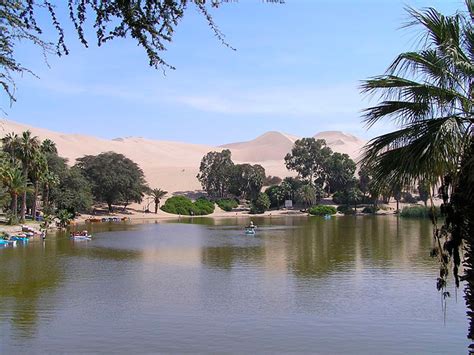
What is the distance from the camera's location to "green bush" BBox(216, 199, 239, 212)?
10562 cm

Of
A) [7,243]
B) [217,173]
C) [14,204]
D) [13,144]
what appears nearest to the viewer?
[7,243]

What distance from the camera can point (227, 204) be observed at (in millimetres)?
105938

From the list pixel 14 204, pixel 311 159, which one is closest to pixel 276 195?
pixel 311 159

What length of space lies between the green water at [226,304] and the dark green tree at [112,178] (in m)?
49.5

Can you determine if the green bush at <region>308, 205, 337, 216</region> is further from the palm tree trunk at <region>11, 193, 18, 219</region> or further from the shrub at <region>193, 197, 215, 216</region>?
the palm tree trunk at <region>11, 193, 18, 219</region>

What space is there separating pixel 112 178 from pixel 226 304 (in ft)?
223

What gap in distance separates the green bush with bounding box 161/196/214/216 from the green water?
6383 centimetres

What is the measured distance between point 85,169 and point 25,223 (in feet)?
108

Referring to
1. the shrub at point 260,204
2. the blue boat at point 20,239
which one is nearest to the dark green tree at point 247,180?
the shrub at point 260,204

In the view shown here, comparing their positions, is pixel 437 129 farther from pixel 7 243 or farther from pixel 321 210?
pixel 321 210

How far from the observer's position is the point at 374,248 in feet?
127

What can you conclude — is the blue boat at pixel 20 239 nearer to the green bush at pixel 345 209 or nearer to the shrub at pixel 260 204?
the shrub at pixel 260 204

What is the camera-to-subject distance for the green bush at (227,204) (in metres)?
106

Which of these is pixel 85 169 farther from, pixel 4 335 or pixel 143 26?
pixel 143 26
